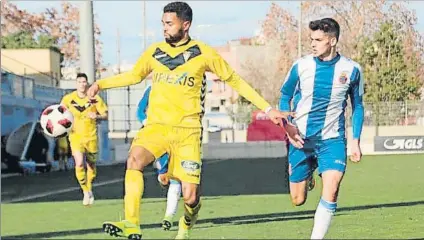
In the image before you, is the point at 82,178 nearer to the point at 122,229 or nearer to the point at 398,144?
the point at 398,144

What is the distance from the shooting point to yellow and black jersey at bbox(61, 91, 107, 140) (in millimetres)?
10602

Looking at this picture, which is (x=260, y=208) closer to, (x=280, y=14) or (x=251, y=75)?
(x=280, y=14)

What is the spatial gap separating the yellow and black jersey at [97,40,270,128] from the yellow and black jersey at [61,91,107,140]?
4.38 m

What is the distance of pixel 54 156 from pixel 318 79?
1437cm

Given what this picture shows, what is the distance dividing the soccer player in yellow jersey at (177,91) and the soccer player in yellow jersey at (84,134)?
442 centimetres

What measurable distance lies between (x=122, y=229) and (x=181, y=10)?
1.55 meters

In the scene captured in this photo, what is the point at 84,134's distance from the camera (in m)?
10.9

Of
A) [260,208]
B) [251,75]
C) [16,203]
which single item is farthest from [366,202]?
[251,75]

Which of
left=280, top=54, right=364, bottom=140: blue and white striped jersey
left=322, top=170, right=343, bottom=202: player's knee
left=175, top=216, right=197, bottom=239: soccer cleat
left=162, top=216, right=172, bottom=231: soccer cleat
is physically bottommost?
left=162, top=216, right=172, bottom=231: soccer cleat

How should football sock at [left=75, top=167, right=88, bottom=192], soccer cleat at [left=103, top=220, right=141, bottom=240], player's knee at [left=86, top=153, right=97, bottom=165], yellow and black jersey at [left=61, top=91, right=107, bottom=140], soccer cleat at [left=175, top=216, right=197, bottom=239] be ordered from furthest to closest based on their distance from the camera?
player's knee at [left=86, top=153, right=97, bottom=165] → football sock at [left=75, top=167, right=88, bottom=192] → yellow and black jersey at [left=61, top=91, right=107, bottom=140] → soccer cleat at [left=175, top=216, right=197, bottom=239] → soccer cleat at [left=103, top=220, right=141, bottom=240]

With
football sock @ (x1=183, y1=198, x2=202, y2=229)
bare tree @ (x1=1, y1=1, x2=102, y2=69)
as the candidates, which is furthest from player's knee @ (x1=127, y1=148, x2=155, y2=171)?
bare tree @ (x1=1, y1=1, x2=102, y2=69)

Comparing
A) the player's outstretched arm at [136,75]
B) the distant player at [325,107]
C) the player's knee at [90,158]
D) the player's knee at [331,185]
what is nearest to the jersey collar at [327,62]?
the distant player at [325,107]

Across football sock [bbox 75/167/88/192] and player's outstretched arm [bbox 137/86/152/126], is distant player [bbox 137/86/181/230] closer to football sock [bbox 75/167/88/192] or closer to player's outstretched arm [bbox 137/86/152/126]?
player's outstretched arm [bbox 137/86/152/126]

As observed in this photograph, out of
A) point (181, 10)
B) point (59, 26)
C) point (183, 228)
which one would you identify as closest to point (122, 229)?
point (183, 228)
